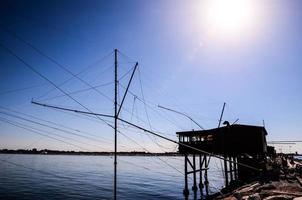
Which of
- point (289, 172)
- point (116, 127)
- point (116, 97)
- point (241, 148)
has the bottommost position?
point (289, 172)

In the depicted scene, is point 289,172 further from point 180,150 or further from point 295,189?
point 180,150

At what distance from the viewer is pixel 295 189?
16.0 m

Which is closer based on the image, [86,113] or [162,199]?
[86,113]

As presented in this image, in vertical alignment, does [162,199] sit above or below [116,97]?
below

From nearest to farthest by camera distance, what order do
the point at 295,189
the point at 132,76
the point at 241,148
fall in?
the point at 295,189 → the point at 132,76 → the point at 241,148

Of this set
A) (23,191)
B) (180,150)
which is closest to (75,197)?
(23,191)

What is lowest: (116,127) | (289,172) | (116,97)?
(289,172)

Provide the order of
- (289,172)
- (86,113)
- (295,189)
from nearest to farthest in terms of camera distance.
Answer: (295,189), (86,113), (289,172)

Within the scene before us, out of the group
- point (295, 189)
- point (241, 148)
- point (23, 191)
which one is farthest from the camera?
point (23, 191)

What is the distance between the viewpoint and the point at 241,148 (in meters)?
31.3

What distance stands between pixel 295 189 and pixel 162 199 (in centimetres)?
2342

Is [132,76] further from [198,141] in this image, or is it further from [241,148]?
[241,148]

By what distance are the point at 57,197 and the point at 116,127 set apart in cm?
2295

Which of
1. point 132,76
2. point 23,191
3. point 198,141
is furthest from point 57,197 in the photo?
point 132,76
